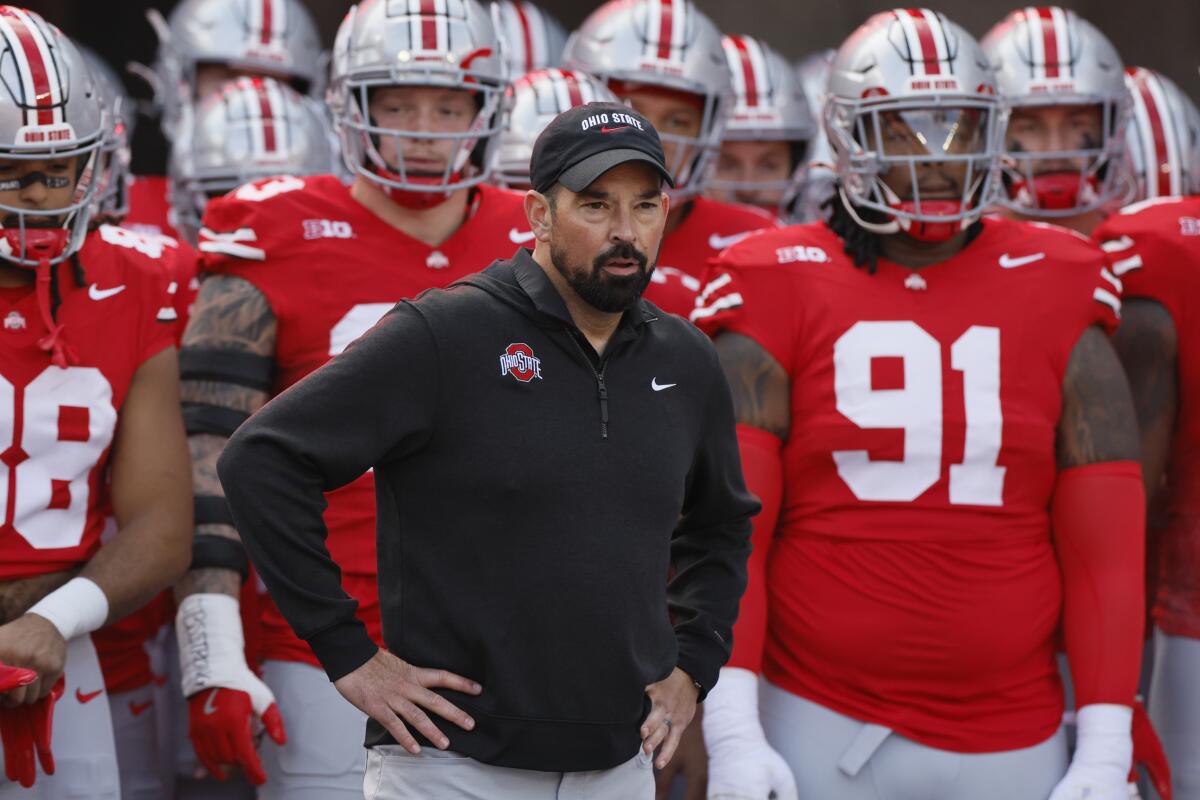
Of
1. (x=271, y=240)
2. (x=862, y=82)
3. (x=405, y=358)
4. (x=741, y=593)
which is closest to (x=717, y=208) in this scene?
(x=862, y=82)

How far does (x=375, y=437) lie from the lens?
99.3 inches

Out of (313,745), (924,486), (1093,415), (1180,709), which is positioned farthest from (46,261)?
(1180,709)

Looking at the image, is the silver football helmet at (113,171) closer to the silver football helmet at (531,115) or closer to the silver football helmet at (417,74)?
the silver football helmet at (417,74)

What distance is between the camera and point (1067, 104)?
4.60 meters

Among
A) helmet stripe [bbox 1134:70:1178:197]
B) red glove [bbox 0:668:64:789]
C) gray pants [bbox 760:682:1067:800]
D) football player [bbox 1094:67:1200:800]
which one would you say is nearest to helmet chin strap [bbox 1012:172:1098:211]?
football player [bbox 1094:67:1200:800]

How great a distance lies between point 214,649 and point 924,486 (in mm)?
1328

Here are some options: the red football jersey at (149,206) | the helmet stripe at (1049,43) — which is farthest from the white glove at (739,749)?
the red football jersey at (149,206)

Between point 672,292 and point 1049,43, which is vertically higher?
point 1049,43

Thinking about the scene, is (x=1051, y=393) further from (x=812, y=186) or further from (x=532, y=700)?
(x=812, y=186)

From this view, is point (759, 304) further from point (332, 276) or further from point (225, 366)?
point (225, 366)

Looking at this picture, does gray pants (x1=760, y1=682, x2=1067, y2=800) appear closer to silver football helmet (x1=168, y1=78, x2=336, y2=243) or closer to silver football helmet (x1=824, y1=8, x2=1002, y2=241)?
silver football helmet (x1=824, y1=8, x2=1002, y2=241)

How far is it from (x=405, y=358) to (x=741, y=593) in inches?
29.0

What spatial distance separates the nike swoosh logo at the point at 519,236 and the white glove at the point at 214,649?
3.00 ft

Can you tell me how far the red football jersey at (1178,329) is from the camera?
3.87 metres
